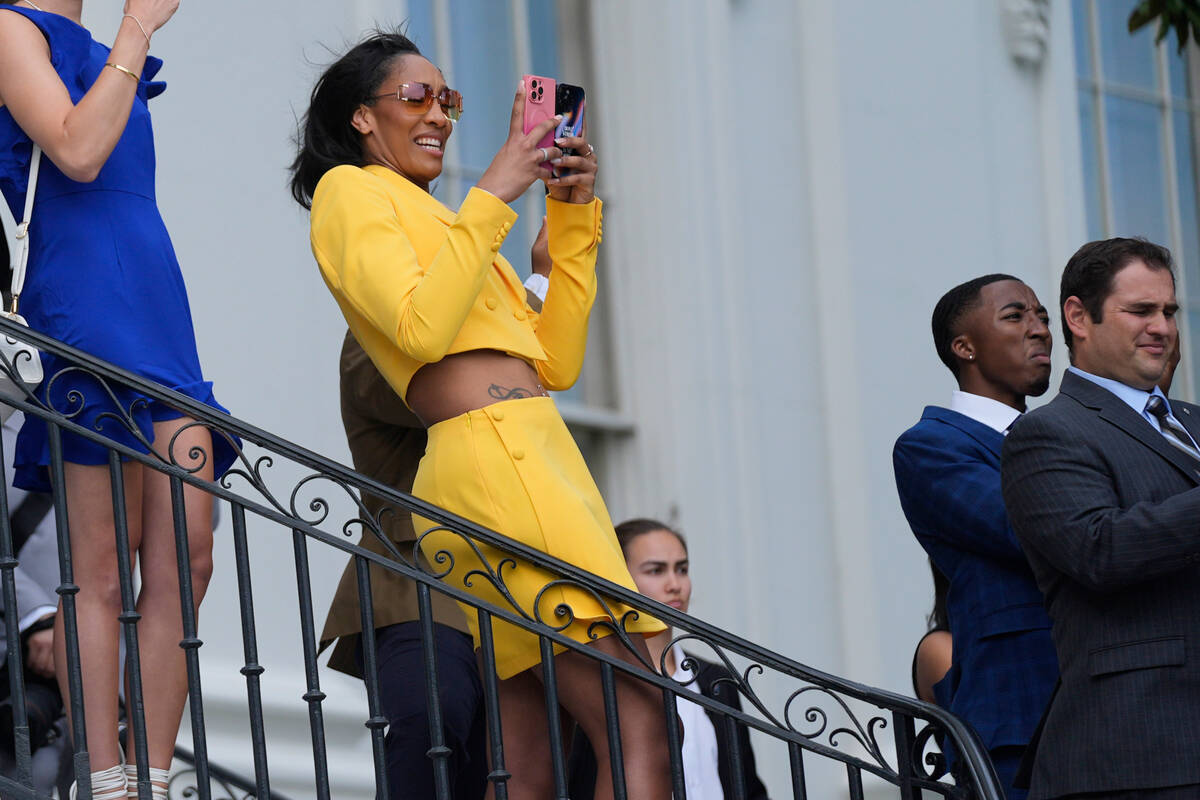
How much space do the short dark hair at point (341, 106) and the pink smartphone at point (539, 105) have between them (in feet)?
1.33

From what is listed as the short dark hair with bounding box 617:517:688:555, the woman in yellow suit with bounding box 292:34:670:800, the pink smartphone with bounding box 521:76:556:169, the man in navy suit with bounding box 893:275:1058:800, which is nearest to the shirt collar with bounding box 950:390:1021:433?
the man in navy suit with bounding box 893:275:1058:800

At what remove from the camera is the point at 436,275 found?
12.8ft

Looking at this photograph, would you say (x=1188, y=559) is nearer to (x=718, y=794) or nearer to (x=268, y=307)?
(x=718, y=794)

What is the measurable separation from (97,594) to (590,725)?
40.4 inches

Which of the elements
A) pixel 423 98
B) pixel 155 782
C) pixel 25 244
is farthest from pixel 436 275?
pixel 155 782

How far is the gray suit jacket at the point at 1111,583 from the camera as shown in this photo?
3840 mm

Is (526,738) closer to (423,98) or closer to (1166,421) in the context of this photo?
(423,98)

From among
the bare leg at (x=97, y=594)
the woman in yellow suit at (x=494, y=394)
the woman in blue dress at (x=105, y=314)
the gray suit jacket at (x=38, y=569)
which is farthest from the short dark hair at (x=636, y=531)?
the bare leg at (x=97, y=594)

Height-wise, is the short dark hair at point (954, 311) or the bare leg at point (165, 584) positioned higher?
the short dark hair at point (954, 311)

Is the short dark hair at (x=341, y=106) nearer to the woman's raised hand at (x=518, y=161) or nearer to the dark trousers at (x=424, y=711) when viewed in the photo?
the woman's raised hand at (x=518, y=161)

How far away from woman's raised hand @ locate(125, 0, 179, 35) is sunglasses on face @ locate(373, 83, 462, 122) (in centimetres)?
48

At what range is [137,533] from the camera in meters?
4.16

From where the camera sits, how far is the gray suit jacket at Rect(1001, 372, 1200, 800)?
3840 millimetres

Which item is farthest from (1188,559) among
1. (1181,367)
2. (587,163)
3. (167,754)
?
(1181,367)
